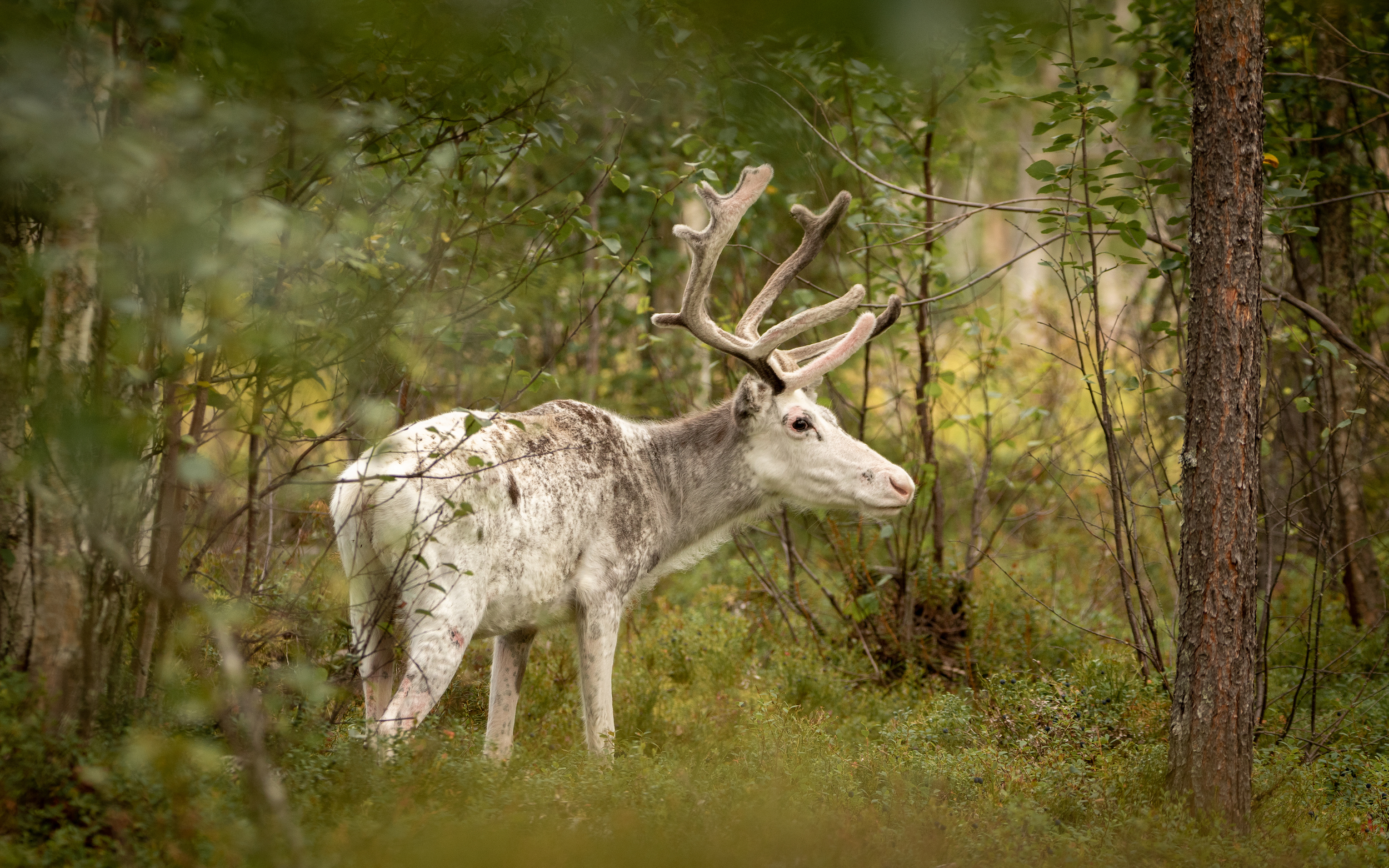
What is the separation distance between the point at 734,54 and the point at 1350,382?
26.2 ft

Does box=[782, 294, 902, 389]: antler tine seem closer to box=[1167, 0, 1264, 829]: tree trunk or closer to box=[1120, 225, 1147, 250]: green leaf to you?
box=[1120, 225, 1147, 250]: green leaf

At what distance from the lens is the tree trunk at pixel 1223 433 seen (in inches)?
193

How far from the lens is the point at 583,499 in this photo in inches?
224

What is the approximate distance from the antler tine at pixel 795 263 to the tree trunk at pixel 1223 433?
7.05 ft

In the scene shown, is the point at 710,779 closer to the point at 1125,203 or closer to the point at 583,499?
the point at 583,499

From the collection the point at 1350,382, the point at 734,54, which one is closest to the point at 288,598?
the point at 734,54

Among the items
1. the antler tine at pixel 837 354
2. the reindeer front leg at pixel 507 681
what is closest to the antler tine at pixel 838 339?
the antler tine at pixel 837 354

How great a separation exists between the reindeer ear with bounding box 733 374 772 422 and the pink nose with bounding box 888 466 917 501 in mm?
904

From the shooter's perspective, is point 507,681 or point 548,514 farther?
point 507,681

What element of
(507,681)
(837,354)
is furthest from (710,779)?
(837,354)

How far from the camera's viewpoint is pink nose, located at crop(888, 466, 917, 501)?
6453mm

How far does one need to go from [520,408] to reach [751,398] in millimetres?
3598

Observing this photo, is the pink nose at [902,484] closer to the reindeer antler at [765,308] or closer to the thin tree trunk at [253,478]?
the reindeer antler at [765,308]

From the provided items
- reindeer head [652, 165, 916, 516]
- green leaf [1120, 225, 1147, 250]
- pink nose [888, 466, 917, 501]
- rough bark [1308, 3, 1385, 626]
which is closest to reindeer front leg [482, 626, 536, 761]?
reindeer head [652, 165, 916, 516]
